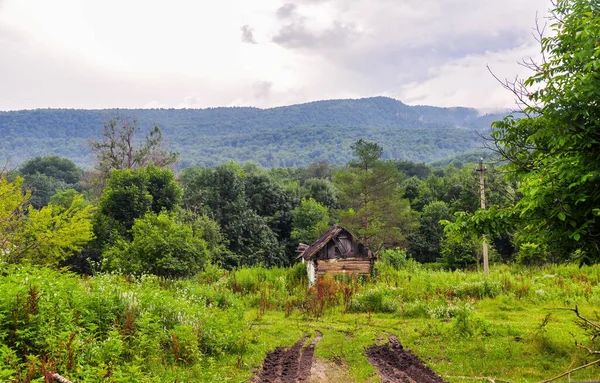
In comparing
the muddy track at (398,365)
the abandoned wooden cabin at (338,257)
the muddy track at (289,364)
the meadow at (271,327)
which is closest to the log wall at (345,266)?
the abandoned wooden cabin at (338,257)

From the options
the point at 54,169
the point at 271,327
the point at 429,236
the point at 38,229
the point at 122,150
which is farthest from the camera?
the point at 54,169

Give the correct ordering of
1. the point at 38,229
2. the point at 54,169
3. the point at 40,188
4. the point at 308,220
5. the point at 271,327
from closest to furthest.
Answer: the point at 271,327, the point at 38,229, the point at 308,220, the point at 40,188, the point at 54,169

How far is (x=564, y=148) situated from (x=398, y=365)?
7.45 m

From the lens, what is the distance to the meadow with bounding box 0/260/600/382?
25.8 ft

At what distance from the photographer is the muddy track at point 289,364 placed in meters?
10.9

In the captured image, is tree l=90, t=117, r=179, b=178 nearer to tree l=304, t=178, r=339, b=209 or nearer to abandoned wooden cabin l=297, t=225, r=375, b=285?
tree l=304, t=178, r=339, b=209

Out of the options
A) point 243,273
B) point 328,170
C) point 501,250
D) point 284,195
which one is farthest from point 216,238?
point 328,170

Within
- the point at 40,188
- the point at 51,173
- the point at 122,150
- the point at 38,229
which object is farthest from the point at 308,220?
the point at 51,173

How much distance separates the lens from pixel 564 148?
356 inches

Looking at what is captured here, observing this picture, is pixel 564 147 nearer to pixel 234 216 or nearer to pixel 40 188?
pixel 234 216

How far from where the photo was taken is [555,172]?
8.55 metres

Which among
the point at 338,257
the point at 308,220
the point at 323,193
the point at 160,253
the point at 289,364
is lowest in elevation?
the point at 289,364

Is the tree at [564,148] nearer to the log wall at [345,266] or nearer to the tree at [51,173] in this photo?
the log wall at [345,266]

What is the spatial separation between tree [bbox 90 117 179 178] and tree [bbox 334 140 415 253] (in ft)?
78.5
